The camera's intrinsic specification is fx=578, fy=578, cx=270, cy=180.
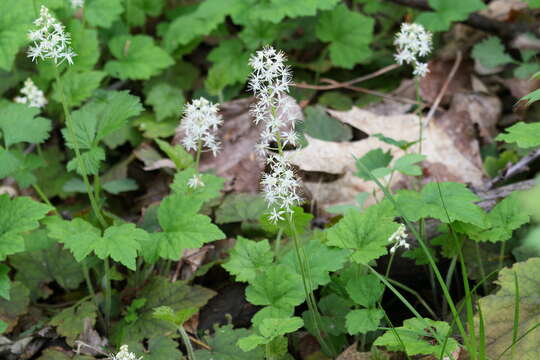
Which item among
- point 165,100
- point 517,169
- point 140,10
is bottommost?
point 517,169

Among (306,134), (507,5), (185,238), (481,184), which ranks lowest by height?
(185,238)

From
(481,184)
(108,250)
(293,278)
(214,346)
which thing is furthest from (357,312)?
(481,184)

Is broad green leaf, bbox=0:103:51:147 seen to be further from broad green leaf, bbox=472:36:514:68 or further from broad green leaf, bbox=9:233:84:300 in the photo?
broad green leaf, bbox=472:36:514:68

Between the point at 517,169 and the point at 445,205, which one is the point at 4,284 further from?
the point at 517,169

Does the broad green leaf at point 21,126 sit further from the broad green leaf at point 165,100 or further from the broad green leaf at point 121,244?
the broad green leaf at point 165,100

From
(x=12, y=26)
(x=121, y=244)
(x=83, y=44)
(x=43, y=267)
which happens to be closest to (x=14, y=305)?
(x=43, y=267)

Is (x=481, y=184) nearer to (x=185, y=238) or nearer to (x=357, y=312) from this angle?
(x=357, y=312)
